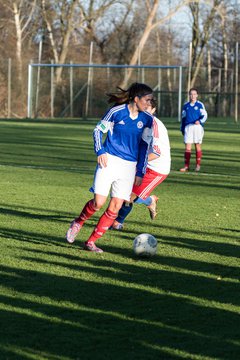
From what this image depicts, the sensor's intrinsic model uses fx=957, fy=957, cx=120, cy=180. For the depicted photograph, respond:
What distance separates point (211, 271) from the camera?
8555mm

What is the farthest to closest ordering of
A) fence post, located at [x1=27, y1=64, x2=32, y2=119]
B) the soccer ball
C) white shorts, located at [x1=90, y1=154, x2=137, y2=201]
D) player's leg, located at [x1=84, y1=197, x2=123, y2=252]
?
fence post, located at [x1=27, y1=64, x2=32, y2=119]
player's leg, located at [x1=84, y1=197, x2=123, y2=252]
white shorts, located at [x1=90, y1=154, x2=137, y2=201]
the soccer ball

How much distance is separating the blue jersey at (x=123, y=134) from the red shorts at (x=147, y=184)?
195 cm

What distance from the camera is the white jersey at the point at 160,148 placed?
11336mm

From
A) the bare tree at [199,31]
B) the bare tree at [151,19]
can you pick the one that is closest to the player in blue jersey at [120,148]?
the bare tree at [151,19]

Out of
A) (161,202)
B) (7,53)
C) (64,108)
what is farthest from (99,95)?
(161,202)

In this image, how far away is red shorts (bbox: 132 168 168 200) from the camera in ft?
37.4

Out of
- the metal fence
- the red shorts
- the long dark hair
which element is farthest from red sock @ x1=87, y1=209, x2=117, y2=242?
the metal fence

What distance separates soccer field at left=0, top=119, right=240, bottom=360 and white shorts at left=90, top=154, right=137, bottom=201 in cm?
Result: 61

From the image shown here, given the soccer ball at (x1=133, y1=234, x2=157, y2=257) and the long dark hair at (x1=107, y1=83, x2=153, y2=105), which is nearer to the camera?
the soccer ball at (x1=133, y1=234, x2=157, y2=257)

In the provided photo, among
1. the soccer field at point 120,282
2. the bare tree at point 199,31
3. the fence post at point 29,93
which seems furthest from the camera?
the bare tree at point 199,31

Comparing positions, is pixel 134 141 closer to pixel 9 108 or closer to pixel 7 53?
pixel 9 108

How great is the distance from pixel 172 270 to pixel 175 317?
1.89m

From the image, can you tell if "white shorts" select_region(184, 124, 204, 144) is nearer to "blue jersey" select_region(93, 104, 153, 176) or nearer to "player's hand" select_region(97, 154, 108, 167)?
"blue jersey" select_region(93, 104, 153, 176)

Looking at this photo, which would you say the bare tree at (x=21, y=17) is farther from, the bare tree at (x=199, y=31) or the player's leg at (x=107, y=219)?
the player's leg at (x=107, y=219)
